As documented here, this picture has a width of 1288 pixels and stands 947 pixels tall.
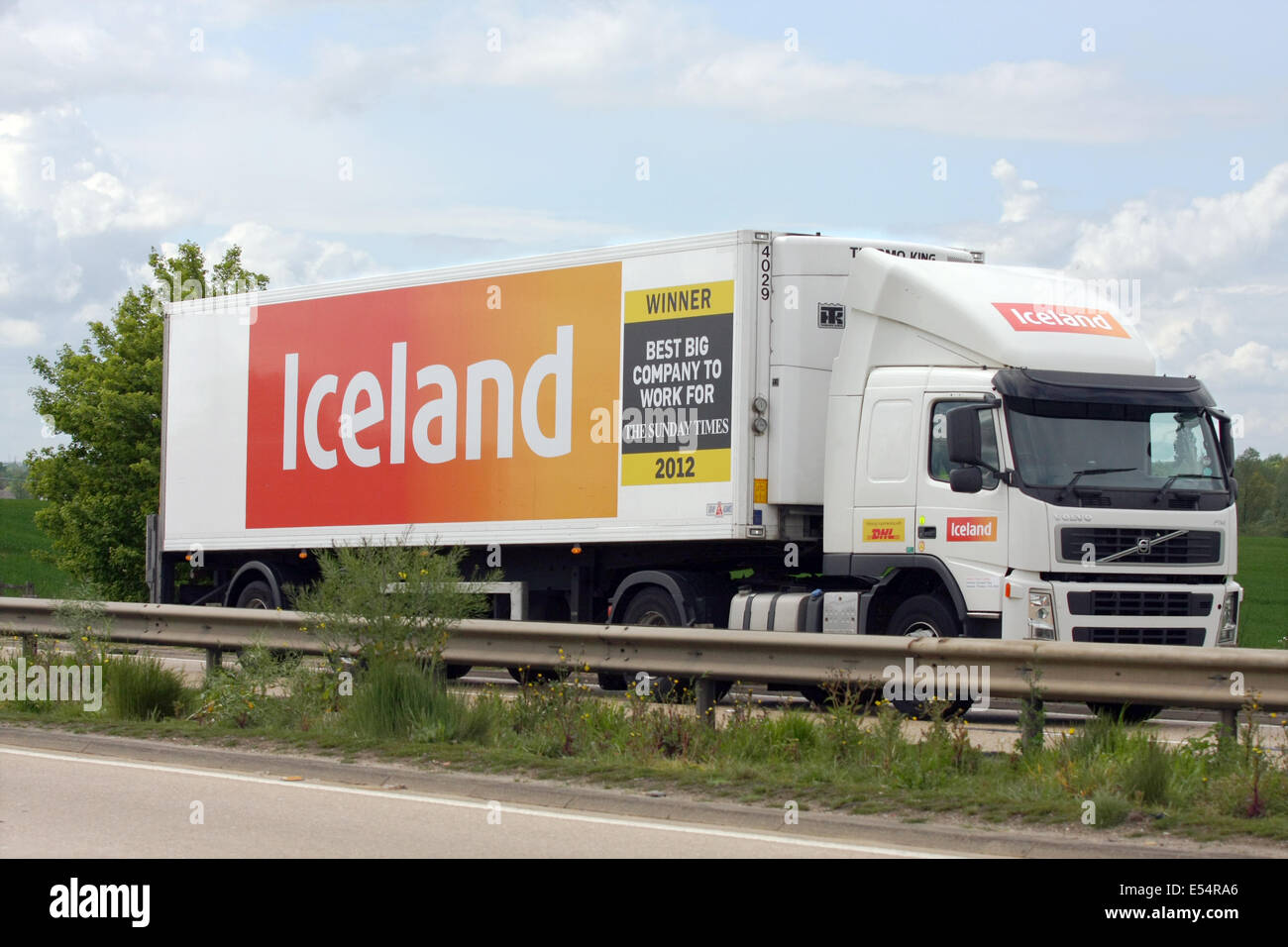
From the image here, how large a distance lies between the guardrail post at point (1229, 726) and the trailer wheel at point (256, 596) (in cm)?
1254

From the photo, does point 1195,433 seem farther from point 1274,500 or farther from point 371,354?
point 1274,500

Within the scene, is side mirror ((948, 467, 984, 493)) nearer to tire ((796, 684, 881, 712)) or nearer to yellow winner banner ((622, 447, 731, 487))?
tire ((796, 684, 881, 712))

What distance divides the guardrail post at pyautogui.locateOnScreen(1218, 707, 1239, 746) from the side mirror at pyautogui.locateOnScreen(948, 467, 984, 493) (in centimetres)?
378

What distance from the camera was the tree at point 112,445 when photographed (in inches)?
1324

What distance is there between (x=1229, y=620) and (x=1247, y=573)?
140ft

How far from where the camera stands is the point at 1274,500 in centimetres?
10919

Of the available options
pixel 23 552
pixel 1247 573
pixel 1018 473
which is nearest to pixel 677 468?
pixel 1018 473

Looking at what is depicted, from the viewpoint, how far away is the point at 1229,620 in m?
14.1

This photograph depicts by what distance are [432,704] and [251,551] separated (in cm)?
901

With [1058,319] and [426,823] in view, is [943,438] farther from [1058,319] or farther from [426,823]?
[426,823]

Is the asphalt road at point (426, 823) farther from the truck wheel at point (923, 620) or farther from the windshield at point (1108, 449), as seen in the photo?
the windshield at point (1108, 449)

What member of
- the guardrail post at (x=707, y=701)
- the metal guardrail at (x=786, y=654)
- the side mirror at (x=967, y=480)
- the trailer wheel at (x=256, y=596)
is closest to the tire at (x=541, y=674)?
the metal guardrail at (x=786, y=654)
